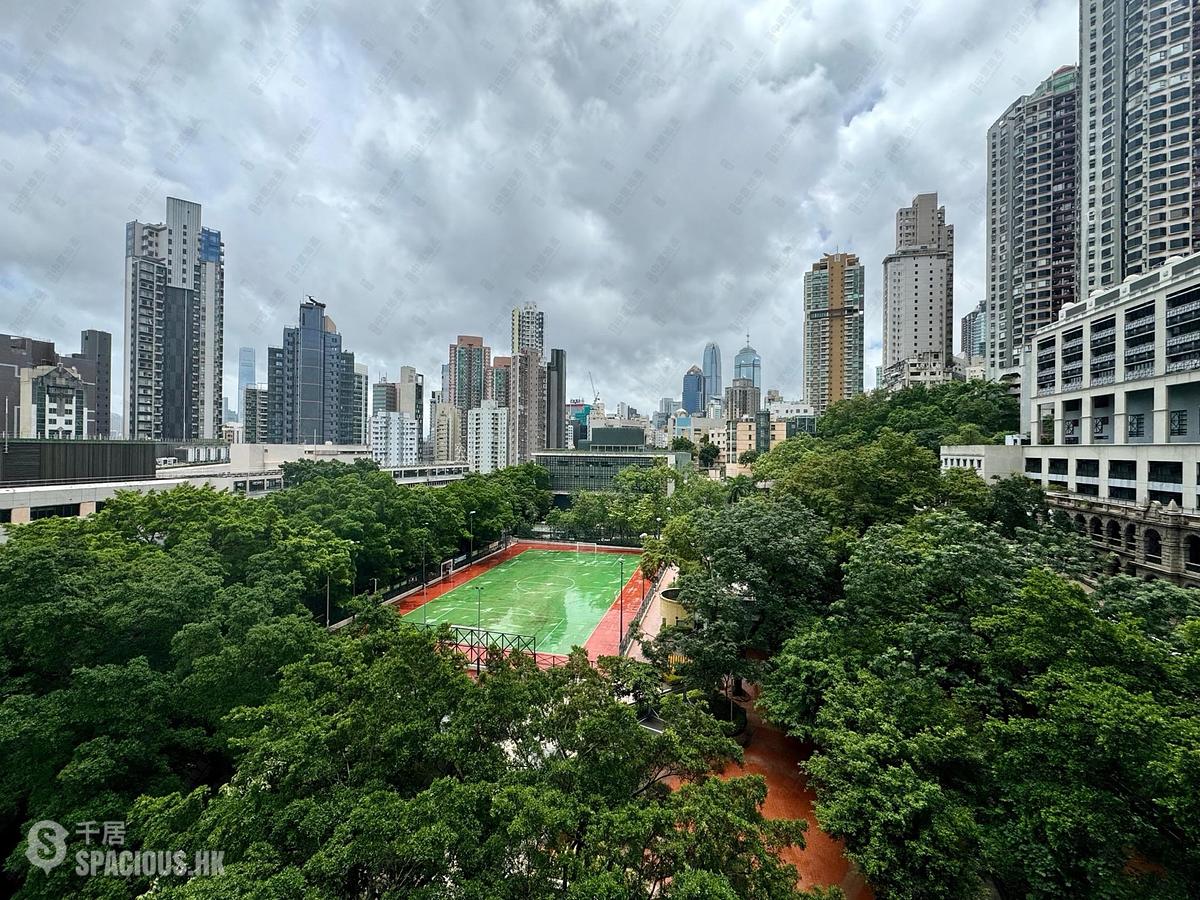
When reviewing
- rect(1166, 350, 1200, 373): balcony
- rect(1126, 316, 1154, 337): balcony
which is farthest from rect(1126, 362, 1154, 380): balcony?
rect(1126, 316, 1154, 337): balcony

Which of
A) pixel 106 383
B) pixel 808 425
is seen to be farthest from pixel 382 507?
pixel 106 383

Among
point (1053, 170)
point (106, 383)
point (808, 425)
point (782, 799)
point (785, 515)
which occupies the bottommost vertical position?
point (782, 799)

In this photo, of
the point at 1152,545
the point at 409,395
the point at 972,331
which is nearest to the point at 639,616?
the point at 1152,545

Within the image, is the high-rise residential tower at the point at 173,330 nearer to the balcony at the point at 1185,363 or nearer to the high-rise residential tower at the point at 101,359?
the high-rise residential tower at the point at 101,359

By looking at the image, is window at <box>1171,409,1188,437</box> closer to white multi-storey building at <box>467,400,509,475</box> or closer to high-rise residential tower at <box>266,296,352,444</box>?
white multi-storey building at <box>467,400,509,475</box>

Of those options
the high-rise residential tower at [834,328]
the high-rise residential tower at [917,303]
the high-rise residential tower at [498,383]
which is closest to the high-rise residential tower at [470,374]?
the high-rise residential tower at [498,383]

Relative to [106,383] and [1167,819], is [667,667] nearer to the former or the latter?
[1167,819]
